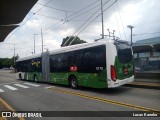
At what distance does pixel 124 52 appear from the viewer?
1395 cm

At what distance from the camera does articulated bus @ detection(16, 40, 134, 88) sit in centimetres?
1291

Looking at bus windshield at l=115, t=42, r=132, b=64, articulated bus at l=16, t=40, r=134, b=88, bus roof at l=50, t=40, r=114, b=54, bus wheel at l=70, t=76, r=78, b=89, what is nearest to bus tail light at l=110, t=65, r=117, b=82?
articulated bus at l=16, t=40, r=134, b=88

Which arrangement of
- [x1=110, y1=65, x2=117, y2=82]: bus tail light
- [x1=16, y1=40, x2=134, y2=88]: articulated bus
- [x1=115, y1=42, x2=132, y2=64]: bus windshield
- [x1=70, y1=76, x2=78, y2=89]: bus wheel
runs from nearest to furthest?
[x1=110, y1=65, x2=117, y2=82]: bus tail light < [x1=16, y1=40, x2=134, y2=88]: articulated bus < [x1=115, y1=42, x2=132, y2=64]: bus windshield < [x1=70, y1=76, x2=78, y2=89]: bus wheel

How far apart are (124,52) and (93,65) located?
1.99m

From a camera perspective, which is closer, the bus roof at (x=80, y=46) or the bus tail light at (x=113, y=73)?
the bus tail light at (x=113, y=73)

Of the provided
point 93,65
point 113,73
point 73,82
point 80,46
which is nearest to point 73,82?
point 73,82

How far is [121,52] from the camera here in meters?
13.6

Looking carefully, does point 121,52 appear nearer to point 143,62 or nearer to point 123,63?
point 123,63

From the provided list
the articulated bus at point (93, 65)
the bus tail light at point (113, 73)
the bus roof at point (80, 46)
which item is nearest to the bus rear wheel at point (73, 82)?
the articulated bus at point (93, 65)

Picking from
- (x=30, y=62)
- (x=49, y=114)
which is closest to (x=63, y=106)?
(x=49, y=114)

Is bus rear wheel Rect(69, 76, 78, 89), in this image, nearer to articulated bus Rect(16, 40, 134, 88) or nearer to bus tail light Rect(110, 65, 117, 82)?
articulated bus Rect(16, 40, 134, 88)

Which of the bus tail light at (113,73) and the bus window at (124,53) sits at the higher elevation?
the bus window at (124,53)

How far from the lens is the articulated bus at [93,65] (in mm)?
12906

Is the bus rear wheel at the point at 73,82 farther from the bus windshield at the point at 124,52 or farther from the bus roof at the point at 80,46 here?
the bus windshield at the point at 124,52
